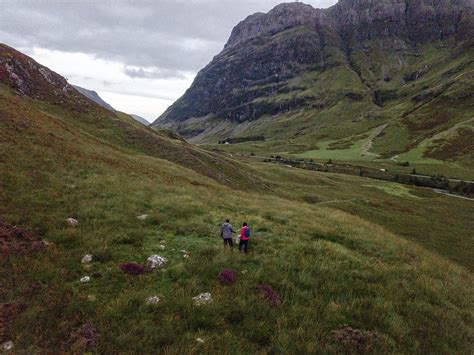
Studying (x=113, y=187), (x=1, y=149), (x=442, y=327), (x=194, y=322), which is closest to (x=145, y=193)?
(x=113, y=187)

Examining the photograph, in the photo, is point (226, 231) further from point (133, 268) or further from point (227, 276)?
point (133, 268)

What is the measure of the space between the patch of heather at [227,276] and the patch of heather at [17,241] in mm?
7106

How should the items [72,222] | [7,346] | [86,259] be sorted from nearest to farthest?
[7,346] → [86,259] → [72,222]

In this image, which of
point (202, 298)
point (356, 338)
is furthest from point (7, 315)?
point (356, 338)

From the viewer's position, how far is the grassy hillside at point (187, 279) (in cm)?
952

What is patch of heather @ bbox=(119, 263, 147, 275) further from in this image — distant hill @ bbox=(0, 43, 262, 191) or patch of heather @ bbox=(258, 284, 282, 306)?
distant hill @ bbox=(0, 43, 262, 191)

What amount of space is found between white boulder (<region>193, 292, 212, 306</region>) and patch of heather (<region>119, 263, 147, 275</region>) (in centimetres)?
259

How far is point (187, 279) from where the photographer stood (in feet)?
40.6

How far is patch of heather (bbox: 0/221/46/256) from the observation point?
1272cm

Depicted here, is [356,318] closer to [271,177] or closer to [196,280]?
[196,280]

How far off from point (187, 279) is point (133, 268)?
2.11m

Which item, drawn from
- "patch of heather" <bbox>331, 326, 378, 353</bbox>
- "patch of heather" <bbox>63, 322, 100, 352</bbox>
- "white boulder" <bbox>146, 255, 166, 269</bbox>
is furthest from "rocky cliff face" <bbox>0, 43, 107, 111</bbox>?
"patch of heather" <bbox>331, 326, 378, 353</bbox>

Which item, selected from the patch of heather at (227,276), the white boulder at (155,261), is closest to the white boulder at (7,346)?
the white boulder at (155,261)

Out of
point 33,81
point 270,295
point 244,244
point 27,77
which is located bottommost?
point 270,295
